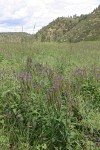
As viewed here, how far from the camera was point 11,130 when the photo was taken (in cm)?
388

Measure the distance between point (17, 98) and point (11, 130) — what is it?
0.47m

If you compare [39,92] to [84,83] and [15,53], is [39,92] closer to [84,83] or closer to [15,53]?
[84,83]

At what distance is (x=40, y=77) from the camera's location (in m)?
4.98

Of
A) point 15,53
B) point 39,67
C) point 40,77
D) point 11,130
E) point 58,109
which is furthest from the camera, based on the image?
point 15,53

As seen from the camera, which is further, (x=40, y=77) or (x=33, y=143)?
(x=40, y=77)

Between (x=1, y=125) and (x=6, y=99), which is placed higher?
(x=6, y=99)

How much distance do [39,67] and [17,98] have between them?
6.23ft

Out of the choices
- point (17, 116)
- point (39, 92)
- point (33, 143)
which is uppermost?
point (39, 92)

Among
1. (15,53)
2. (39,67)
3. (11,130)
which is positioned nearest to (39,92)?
(11,130)

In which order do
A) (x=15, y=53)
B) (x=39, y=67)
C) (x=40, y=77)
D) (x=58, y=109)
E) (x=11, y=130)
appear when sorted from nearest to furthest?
(x=58, y=109)
(x=11, y=130)
(x=40, y=77)
(x=39, y=67)
(x=15, y=53)

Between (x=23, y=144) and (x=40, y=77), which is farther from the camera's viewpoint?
(x=40, y=77)

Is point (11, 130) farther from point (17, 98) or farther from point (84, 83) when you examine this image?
point (84, 83)

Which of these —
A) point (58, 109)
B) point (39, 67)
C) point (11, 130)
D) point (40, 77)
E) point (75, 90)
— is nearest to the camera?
point (58, 109)

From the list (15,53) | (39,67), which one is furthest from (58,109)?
(15,53)
